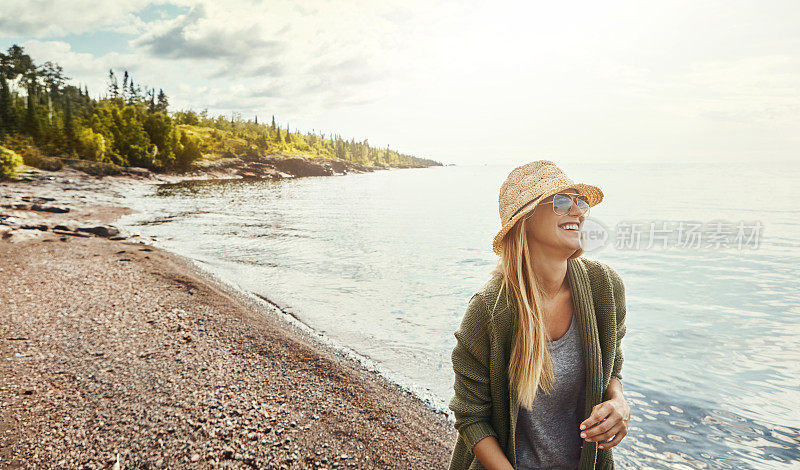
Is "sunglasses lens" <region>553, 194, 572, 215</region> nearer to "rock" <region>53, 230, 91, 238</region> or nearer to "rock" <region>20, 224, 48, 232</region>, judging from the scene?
"rock" <region>53, 230, 91, 238</region>

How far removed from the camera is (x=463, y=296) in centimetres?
1394

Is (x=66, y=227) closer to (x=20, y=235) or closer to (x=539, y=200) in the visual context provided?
(x=20, y=235)

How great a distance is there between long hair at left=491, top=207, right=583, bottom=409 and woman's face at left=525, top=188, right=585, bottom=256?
0.07 metres

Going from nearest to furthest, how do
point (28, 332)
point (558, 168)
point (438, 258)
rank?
point (558, 168) < point (28, 332) < point (438, 258)

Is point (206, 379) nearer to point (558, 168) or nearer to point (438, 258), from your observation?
point (558, 168)

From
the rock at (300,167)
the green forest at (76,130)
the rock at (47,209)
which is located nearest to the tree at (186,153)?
the green forest at (76,130)

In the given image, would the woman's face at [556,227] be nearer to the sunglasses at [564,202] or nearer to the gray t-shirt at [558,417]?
the sunglasses at [564,202]

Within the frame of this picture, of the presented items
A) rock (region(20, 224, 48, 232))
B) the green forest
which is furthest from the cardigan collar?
the green forest

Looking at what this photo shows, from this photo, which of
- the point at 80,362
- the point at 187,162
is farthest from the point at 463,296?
the point at 187,162

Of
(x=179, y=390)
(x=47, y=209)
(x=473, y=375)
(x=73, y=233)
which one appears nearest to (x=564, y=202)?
(x=473, y=375)

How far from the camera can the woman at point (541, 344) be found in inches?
76.1

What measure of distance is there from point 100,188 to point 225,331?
52361 mm

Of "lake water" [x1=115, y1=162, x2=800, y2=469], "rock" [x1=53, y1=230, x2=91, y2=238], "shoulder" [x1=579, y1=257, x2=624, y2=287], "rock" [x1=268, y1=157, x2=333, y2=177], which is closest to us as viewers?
"shoulder" [x1=579, y1=257, x2=624, y2=287]

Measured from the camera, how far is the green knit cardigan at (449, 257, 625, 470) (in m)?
1.93
